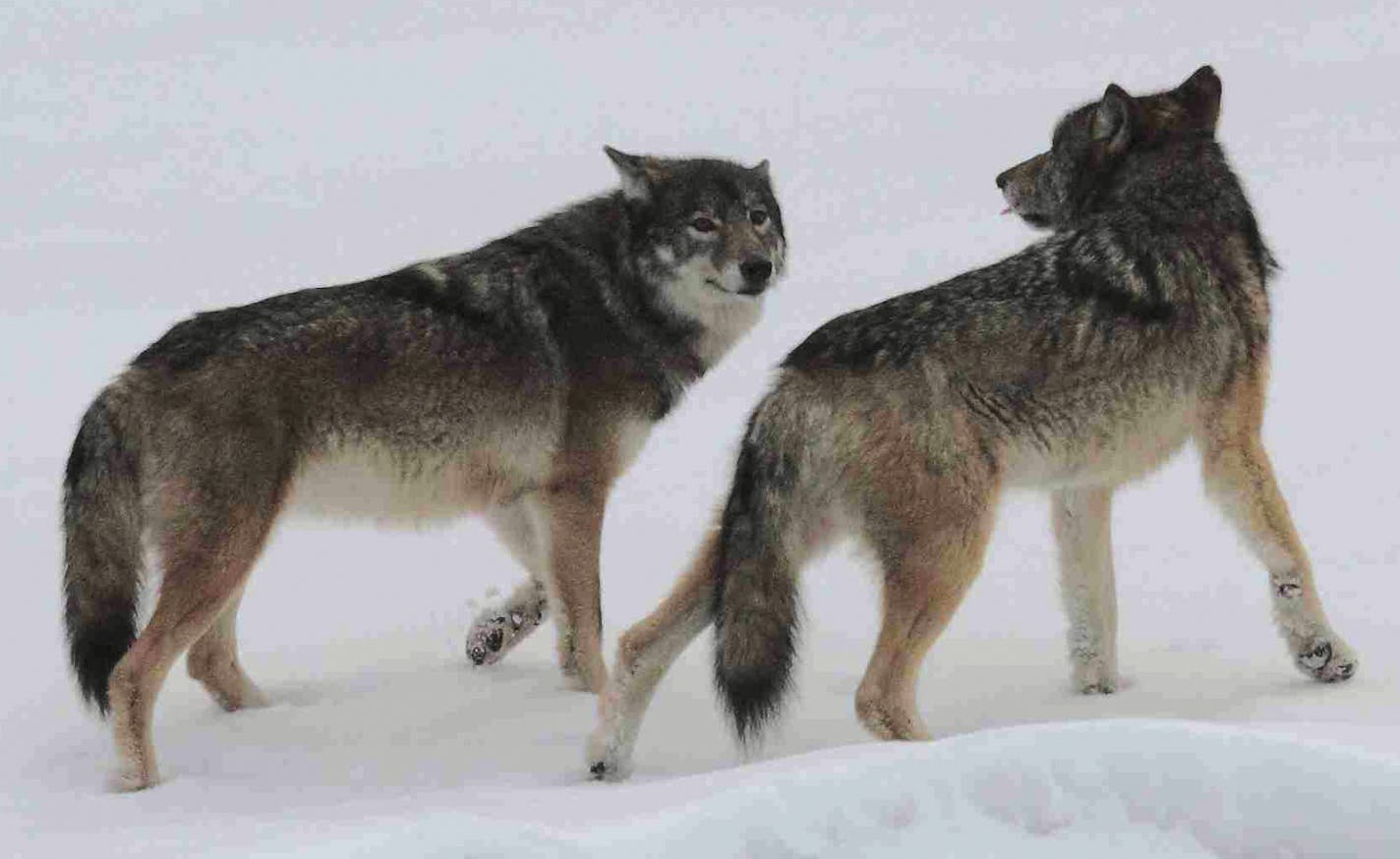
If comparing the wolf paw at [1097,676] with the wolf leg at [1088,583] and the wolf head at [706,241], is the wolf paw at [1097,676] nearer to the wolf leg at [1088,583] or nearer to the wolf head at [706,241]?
the wolf leg at [1088,583]

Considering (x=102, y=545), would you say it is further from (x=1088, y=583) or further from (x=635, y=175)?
(x=1088, y=583)

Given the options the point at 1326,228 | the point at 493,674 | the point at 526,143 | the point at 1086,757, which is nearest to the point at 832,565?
the point at 493,674

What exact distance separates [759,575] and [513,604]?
183 cm

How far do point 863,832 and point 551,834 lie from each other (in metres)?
0.60

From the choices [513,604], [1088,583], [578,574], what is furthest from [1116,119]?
[513,604]

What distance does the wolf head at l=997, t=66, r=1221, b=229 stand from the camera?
5984mm

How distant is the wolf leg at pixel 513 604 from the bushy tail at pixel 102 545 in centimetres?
135

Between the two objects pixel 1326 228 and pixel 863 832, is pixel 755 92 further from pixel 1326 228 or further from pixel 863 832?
pixel 863 832

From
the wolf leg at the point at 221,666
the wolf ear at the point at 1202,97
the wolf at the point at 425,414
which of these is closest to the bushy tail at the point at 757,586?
the wolf at the point at 425,414

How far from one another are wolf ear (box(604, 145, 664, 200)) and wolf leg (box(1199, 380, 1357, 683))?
2.15m

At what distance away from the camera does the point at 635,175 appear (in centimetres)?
650

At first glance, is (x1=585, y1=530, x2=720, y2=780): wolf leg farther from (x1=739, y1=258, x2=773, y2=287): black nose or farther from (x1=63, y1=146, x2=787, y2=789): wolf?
(x1=739, y1=258, x2=773, y2=287): black nose

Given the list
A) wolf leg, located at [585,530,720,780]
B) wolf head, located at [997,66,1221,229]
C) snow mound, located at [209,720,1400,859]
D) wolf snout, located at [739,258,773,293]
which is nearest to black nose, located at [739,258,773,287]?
wolf snout, located at [739,258,773,293]

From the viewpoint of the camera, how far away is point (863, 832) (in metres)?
3.52
